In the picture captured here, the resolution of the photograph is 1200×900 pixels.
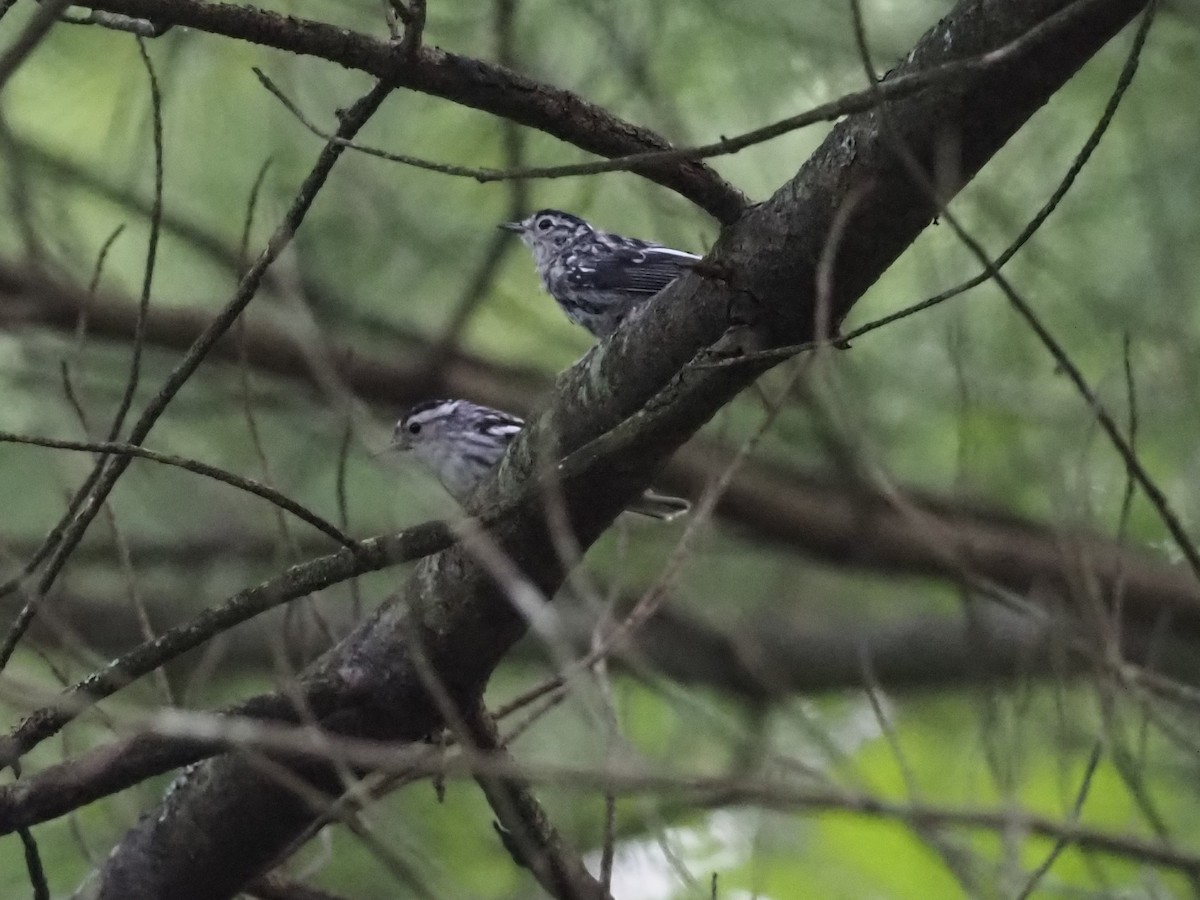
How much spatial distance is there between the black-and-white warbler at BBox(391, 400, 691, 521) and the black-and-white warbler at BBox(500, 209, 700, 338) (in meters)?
0.46

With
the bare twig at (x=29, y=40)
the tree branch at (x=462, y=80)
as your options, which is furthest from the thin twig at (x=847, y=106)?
the bare twig at (x=29, y=40)

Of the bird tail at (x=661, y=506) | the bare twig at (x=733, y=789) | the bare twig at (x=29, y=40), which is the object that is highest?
the bird tail at (x=661, y=506)

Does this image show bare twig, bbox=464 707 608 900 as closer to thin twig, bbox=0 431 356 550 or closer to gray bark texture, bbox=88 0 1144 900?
gray bark texture, bbox=88 0 1144 900

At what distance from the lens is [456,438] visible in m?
4.66

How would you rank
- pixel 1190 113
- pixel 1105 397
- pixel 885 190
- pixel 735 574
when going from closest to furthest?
pixel 885 190 → pixel 1105 397 → pixel 1190 113 → pixel 735 574

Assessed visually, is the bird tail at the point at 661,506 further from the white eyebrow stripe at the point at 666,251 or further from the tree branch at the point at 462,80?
the tree branch at the point at 462,80

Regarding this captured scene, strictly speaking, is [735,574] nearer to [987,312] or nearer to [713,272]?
[987,312]

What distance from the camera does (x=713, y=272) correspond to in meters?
2.43

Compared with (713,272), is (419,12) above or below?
above

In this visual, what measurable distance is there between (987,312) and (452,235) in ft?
5.32

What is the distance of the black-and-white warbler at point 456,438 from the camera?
15.2 ft

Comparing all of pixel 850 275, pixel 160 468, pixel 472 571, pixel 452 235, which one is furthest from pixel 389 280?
pixel 850 275

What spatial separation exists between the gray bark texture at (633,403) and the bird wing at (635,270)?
5.09ft

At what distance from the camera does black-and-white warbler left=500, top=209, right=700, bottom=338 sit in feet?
13.9
